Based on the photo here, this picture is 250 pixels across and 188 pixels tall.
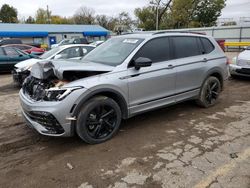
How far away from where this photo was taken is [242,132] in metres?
4.71

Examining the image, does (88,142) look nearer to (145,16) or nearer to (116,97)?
(116,97)

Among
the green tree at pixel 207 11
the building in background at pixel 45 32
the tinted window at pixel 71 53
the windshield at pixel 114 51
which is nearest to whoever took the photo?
the windshield at pixel 114 51

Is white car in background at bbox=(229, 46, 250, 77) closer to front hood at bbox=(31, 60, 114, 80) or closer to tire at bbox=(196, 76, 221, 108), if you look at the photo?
tire at bbox=(196, 76, 221, 108)

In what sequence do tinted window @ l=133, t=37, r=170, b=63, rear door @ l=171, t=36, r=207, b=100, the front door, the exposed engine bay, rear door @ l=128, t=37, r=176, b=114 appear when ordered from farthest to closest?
the front door
rear door @ l=171, t=36, r=207, b=100
tinted window @ l=133, t=37, r=170, b=63
rear door @ l=128, t=37, r=176, b=114
the exposed engine bay

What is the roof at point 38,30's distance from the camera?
3806cm

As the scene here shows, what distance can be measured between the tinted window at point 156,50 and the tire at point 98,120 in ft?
3.42

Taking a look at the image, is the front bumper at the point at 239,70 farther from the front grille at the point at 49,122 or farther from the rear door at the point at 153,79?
the front grille at the point at 49,122

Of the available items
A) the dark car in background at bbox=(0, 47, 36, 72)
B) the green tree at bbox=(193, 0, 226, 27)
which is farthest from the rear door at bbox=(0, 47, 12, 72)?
the green tree at bbox=(193, 0, 226, 27)

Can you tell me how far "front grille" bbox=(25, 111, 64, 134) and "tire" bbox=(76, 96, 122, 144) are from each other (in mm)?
294

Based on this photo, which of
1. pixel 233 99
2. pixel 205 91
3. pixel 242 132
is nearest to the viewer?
pixel 242 132

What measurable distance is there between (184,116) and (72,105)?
273 cm

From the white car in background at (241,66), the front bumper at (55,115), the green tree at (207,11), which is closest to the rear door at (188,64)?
the front bumper at (55,115)

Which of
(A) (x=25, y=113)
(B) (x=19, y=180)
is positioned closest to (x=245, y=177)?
(B) (x=19, y=180)

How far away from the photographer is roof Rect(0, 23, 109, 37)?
3806 centimetres
